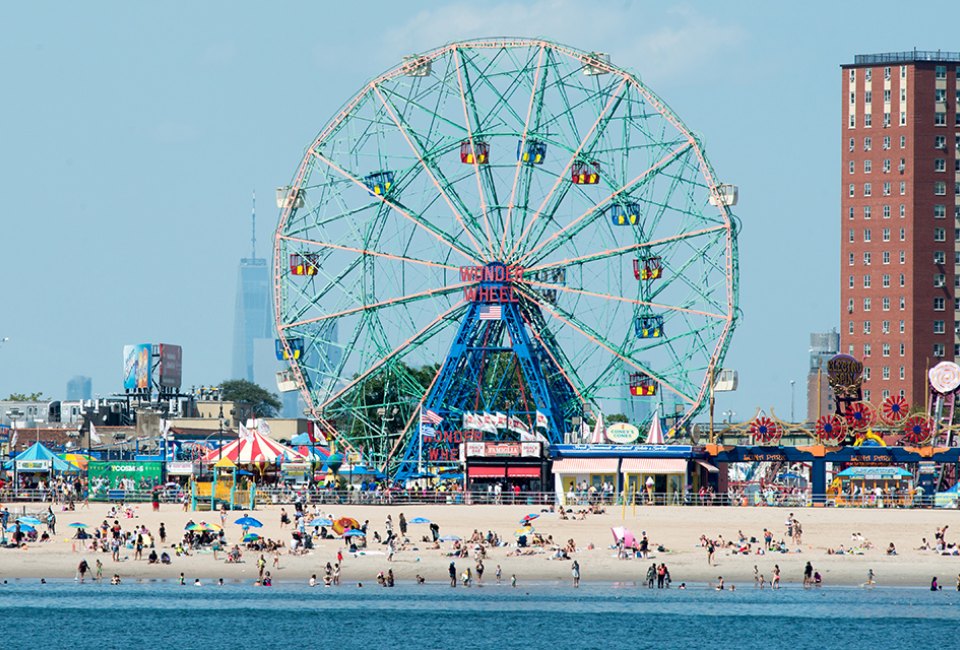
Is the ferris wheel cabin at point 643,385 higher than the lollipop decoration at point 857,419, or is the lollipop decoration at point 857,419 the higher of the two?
the ferris wheel cabin at point 643,385

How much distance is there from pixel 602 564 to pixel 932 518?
64.8ft

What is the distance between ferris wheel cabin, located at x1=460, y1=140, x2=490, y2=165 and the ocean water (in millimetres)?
37519

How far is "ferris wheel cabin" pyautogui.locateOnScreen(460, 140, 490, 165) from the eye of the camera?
114125 mm

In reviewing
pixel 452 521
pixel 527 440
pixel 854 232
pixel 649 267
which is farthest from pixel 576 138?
pixel 854 232

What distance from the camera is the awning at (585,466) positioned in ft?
351

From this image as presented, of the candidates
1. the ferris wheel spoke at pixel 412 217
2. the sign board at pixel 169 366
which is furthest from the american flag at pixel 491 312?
the sign board at pixel 169 366

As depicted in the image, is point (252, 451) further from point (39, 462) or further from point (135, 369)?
point (135, 369)

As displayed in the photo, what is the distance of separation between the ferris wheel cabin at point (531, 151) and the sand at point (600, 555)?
79.8ft

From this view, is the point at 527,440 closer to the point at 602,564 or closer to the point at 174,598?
the point at 602,564

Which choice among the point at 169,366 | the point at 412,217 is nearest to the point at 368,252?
the point at 412,217

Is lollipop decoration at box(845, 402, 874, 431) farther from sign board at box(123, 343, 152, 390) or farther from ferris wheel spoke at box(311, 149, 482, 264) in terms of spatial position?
sign board at box(123, 343, 152, 390)

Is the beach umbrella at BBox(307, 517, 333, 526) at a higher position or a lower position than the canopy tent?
lower

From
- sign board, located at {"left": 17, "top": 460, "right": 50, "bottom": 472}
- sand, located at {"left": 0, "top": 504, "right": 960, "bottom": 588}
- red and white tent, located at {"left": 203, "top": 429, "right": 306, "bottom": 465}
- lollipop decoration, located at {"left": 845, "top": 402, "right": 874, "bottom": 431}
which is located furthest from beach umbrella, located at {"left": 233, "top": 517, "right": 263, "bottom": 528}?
lollipop decoration, located at {"left": 845, "top": 402, "right": 874, "bottom": 431}

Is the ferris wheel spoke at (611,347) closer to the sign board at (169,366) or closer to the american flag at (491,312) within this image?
the american flag at (491,312)
